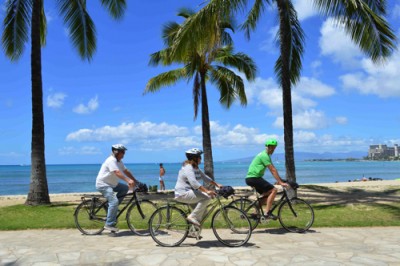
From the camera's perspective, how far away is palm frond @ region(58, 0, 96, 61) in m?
16.1

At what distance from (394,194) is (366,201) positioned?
3189 millimetres

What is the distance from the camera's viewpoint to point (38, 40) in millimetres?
14680

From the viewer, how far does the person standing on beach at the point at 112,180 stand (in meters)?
8.52

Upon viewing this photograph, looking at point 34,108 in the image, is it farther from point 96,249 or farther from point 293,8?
point 293,8

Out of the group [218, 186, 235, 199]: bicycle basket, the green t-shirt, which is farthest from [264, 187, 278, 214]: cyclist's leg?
[218, 186, 235, 199]: bicycle basket

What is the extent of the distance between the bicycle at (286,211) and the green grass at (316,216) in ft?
2.05

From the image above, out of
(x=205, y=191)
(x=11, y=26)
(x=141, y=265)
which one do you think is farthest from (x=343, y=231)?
(x=11, y=26)

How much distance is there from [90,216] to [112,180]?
1.08 metres

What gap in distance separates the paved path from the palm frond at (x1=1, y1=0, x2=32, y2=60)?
32.5 ft

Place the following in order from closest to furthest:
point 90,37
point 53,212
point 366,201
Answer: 1. point 53,212
2. point 366,201
3. point 90,37

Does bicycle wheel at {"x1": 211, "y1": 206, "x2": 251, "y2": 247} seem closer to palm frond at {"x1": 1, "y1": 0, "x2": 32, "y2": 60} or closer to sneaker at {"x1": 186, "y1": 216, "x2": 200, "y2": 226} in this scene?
sneaker at {"x1": 186, "y1": 216, "x2": 200, "y2": 226}

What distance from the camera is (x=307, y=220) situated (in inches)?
357

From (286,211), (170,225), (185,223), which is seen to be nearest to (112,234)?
(170,225)

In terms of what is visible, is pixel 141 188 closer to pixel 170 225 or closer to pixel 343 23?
pixel 170 225
